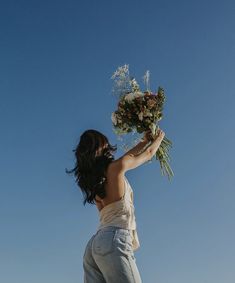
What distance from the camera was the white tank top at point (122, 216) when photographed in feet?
18.8

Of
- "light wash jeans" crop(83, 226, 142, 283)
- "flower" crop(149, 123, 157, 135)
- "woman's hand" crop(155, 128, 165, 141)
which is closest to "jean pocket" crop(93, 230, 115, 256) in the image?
"light wash jeans" crop(83, 226, 142, 283)

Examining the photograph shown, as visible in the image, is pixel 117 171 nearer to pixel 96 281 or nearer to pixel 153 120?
pixel 96 281

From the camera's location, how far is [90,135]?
240 inches

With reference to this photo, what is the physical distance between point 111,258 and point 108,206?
602 millimetres

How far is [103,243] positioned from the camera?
560cm

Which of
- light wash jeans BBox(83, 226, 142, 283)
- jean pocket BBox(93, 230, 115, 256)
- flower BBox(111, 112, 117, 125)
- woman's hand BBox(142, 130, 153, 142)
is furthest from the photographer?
flower BBox(111, 112, 117, 125)

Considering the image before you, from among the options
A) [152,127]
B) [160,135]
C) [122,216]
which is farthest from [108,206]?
[152,127]

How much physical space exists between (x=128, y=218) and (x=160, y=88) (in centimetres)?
310

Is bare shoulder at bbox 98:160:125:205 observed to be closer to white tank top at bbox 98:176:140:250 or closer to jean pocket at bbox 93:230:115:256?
white tank top at bbox 98:176:140:250

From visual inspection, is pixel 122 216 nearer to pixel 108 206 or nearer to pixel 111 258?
pixel 108 206

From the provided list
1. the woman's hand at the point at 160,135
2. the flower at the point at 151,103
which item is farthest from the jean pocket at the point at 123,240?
the flower at the point at 151,103

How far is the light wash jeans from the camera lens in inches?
214

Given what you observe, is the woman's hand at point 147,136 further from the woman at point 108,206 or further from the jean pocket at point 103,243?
the jean pocket at point 103,243

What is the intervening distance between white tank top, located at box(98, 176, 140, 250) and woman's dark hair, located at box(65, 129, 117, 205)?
7.2 inches
